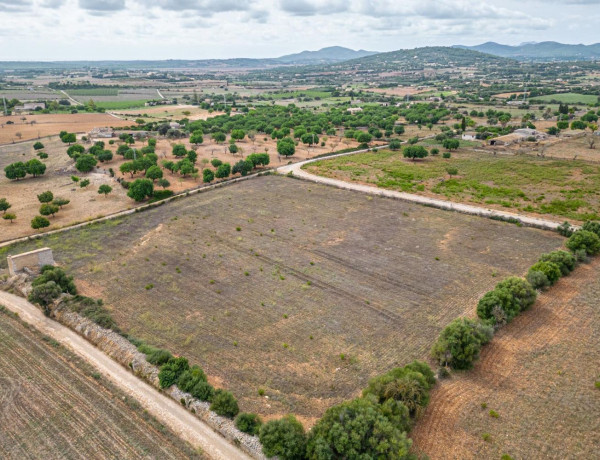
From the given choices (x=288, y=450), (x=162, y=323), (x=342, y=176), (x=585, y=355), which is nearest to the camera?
(x=288, y=450)

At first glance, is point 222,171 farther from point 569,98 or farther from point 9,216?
point 569,98

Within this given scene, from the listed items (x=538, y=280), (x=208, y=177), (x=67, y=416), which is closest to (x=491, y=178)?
(x=538, y=280)

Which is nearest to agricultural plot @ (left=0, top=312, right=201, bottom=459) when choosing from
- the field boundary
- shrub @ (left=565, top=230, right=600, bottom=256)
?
shrub @ (left=565, top=230, right=600, bottom=256)

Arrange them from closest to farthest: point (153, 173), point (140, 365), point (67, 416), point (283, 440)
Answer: point (283, 440), point (67, 416), point (140, 365), point (153, 173)

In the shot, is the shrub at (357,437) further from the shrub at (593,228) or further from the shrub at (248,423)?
the shrub at (593,228)

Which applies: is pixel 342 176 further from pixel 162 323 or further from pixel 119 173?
pixel 162 323

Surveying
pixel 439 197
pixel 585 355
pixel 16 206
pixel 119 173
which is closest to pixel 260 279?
pixel 585 355

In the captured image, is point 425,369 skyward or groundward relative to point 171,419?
skyward

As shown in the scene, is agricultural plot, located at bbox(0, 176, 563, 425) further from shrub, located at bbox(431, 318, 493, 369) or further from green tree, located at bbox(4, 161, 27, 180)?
green tree, located at bbox(4, 161, 27, 180)
